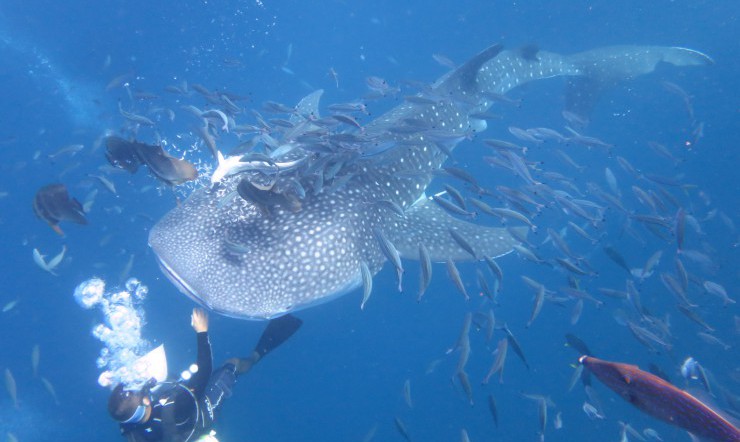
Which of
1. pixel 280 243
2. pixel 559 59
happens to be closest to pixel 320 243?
pixel 280 243

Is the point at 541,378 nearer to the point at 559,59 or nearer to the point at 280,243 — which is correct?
the point at 559,59

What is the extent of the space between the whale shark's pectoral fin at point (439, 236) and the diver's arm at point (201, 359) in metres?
3.35

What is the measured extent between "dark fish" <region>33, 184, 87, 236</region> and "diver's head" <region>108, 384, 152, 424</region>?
2349 mm

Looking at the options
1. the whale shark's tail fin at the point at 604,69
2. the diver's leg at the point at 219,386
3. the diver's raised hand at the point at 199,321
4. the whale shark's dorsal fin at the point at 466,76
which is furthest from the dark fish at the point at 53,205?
the whale shark's tail fin at the point at 604,69

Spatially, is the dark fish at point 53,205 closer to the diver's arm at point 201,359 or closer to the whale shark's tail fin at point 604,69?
the diver's arm at point 201,359

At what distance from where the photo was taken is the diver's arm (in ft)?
20.9

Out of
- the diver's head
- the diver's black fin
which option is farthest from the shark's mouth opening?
the diver's black fin

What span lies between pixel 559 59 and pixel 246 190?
34.8 feet

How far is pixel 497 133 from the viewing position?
52.9ft

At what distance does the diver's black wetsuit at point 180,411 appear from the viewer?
5691mm

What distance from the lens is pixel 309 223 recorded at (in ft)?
18.6

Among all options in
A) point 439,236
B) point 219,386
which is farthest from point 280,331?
point 439,236

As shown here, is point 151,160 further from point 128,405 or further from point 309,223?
point 128,405

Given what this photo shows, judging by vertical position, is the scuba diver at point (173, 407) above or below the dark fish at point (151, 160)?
below
